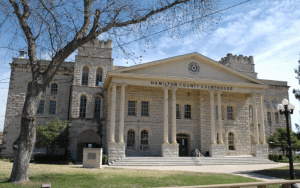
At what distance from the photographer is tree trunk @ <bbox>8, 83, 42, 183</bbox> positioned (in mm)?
9970

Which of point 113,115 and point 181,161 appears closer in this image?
point 181,161

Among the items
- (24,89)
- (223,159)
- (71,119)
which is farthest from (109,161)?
(24,89)

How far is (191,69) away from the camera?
85.7ft

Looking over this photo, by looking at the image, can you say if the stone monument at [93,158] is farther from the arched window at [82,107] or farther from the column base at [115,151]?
the arched window at [82,107]

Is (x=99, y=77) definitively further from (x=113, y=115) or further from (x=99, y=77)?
(x=113, y=115)

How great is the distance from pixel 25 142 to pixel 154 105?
1774 centimetres

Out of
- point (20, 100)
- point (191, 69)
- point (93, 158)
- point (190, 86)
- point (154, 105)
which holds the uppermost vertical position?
point (191, 69)

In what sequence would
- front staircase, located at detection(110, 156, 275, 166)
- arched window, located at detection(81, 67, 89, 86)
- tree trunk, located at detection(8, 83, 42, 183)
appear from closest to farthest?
tree trunk, located at detection(8, 83, 42, 183)
front staircase, located at detection(110, 156, 275, 166)
arched window, located at detection(81, 67, 89, 86)

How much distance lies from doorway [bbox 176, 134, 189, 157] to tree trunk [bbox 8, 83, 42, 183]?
19099mm

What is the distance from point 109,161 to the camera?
21.5 m

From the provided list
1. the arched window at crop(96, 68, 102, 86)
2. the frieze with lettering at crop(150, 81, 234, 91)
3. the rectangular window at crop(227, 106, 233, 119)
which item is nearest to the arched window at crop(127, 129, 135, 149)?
the frieze with lettering at crop(150, 81, 234, 91)

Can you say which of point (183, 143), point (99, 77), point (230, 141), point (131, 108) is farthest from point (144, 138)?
point (230, 141)

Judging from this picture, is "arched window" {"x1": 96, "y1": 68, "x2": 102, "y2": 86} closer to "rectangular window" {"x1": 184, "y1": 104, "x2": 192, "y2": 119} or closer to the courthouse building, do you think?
the courthouse building

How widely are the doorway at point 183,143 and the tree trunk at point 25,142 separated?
1910 cm
